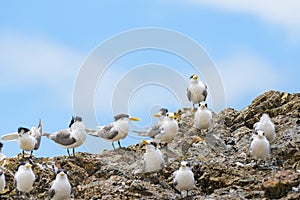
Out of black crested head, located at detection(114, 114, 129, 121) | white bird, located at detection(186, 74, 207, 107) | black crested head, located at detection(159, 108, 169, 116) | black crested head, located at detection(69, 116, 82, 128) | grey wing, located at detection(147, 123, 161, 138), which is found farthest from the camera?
white bird, located at detection(186, 74, 207, 107)

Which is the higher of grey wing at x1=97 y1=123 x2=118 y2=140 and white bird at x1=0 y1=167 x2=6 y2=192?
grey wing at x1=97 y1=123 x2=118 y2=140

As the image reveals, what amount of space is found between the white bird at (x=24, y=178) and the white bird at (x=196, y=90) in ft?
27.5

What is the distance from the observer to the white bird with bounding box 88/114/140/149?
865 inches

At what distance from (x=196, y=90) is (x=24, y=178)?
877 cm

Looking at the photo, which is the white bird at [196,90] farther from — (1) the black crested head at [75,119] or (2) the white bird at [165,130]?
(1) the black crested head at [75,119]

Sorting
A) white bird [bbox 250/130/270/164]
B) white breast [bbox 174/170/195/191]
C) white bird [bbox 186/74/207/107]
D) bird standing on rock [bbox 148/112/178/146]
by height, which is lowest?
white breast [bbox 174/170/195/191]

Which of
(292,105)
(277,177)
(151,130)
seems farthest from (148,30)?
(277,177)

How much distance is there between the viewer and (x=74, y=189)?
1973cm

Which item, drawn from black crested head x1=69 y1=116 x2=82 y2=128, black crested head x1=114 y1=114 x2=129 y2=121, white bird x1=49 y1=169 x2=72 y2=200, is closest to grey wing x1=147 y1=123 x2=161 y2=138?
black crested head x1=114 y1=114 x2=129 y2=121

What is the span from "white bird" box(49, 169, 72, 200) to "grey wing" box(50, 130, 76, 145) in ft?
8.85

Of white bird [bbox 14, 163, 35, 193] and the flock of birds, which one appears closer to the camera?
the flock of birds

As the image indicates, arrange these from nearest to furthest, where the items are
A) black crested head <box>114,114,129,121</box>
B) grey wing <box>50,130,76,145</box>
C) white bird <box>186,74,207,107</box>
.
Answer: grey wing <box>50,130,76,145</box>
black crested head <box>114,114,129,121</box>
white bird <box>186,74,207,107</box>

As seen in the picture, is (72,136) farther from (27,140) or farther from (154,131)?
(154,131)

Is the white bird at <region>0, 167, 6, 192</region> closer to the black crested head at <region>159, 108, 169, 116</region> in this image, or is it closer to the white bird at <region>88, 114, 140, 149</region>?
A: the white bird at <region>88, 114, 140, 149</region>
